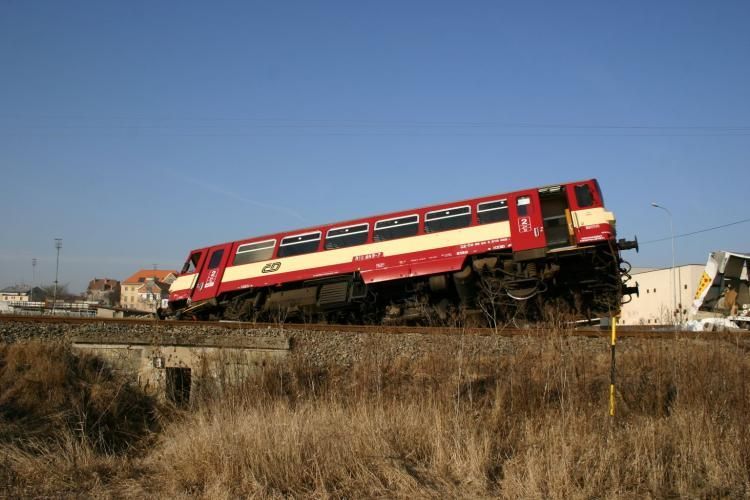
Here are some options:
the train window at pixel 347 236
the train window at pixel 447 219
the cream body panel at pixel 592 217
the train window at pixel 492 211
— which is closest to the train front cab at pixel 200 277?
the train window at pixel 347 236

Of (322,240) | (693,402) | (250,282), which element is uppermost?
(322,240)

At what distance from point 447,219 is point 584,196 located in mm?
3265

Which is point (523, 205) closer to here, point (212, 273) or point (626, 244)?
point (626, 244)

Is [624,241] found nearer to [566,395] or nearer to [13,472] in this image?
[566,395]

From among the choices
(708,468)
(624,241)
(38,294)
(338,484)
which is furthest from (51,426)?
(38,294)

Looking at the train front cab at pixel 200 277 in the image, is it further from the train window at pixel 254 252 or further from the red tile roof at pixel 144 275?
the red tile roof at pixel 144 275

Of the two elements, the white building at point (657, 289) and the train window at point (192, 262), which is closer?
the train window at point (192, 262)

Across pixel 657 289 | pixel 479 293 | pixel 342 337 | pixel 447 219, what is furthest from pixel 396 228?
pixel 657 289

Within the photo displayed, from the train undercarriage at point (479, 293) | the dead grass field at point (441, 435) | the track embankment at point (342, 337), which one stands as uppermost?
the train undercarriage at point (479, 293)

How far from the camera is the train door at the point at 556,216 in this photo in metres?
14.2

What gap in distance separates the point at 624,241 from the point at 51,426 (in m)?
11.8

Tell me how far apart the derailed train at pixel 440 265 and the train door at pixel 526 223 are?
0.08 feet

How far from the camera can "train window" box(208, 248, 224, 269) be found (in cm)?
1870

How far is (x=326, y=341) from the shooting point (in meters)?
12.0
